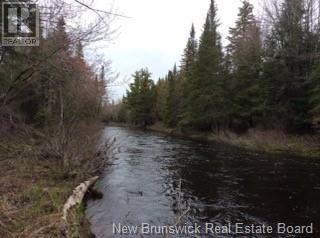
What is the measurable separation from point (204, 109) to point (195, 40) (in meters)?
24.2

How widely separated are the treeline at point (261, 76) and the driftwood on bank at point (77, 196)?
58.2 ft

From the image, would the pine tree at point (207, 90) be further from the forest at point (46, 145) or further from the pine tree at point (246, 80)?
the forest at point (46, 145)

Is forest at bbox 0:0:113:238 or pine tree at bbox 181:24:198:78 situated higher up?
pine tree at bbox 181:24:198:78

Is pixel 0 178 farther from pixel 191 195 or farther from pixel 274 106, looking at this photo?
pixel 274 106

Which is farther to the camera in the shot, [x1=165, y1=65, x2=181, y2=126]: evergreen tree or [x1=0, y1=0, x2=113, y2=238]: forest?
[x1=165, y1=65, x2=181, y2=126]: evergreen tree

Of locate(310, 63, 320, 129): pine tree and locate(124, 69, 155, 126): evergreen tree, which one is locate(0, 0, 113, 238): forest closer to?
locate(310, 63, 320, 129): pine tree

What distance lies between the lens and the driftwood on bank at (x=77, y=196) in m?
6.38

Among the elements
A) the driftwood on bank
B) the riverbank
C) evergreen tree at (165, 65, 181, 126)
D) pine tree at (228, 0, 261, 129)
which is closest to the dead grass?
the riverbank

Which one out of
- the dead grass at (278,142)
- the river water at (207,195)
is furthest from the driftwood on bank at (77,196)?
the dead grass at (278,142)

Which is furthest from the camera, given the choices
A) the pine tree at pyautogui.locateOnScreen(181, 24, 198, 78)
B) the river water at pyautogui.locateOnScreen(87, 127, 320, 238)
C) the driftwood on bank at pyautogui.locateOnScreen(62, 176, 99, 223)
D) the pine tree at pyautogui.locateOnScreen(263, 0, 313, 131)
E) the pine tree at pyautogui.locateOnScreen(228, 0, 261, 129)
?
the pine tree at pyautogui.locateOnScreen(181, 24, 198, 78)

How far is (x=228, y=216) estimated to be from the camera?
8.34 metres

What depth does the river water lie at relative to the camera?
308 inches

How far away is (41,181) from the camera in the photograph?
8719 millimetres

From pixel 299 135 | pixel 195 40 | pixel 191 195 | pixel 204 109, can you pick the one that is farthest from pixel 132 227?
pixel 195 40
